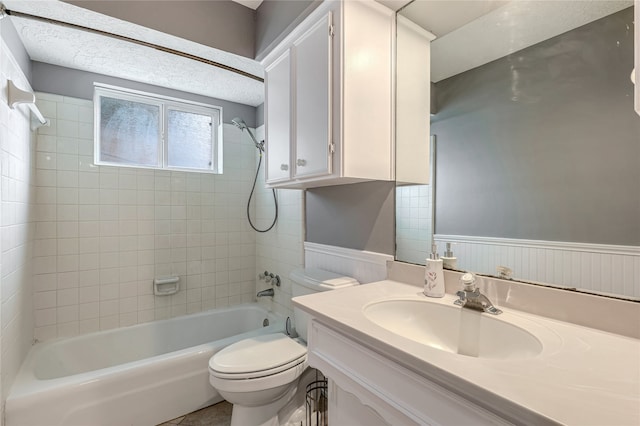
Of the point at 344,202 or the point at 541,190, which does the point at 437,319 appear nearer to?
the point at 541,190

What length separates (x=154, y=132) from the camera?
2488 mm

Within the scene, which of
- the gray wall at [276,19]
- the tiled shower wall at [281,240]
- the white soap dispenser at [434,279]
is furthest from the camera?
the tiled shower wall at [281,240]

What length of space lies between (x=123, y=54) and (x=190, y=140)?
0.89m

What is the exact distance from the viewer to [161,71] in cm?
208

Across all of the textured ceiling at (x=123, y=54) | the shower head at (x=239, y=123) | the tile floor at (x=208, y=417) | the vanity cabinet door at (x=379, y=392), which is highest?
the textured ceiling at (x=123, y=54)

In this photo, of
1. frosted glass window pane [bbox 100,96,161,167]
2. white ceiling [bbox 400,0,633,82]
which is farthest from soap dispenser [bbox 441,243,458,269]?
frosted glass window pane [bbox 100,96,161,167]

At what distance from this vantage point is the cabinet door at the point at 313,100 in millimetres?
1312

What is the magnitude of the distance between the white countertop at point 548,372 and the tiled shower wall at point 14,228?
1.68 metres

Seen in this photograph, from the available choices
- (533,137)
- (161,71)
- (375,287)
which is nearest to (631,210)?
(533,137)

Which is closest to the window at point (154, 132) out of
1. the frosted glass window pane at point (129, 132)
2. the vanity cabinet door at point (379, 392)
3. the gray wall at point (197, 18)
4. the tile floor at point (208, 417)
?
the frosted glass window pane at point (129, 132)

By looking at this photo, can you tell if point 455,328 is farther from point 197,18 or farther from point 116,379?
point 197,18

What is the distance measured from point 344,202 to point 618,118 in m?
1.13

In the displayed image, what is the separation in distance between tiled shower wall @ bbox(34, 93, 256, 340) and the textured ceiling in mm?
328

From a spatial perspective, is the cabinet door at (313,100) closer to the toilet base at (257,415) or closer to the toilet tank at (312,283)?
the toilet tank at (312,283)
